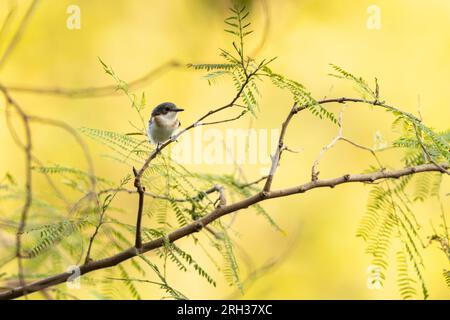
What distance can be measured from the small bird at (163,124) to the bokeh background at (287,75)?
4.10 ft

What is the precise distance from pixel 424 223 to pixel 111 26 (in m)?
2.19

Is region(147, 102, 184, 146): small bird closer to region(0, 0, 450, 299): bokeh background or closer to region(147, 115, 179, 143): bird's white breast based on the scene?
region(147, 115, 179, 143): bird's white breast

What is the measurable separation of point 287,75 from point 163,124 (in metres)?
2.12

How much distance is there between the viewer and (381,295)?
3166mm

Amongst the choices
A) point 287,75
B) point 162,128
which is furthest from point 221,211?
point 287,75

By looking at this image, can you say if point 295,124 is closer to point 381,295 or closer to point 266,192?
point 381,295

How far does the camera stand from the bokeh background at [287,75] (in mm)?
3295

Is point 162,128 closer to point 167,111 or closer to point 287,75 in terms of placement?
point 167,111

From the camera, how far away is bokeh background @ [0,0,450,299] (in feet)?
10.8

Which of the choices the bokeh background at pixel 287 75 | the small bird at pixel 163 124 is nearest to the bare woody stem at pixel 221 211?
the small bird at pixel 163 124

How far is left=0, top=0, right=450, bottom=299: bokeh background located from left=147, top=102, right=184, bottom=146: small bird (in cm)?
125

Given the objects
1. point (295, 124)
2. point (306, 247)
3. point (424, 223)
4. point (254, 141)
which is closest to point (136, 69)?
point (295, 124)

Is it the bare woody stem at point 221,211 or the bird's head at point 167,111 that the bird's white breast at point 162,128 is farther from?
the bare woody stem at point 221,211

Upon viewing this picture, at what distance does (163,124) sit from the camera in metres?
1.62
